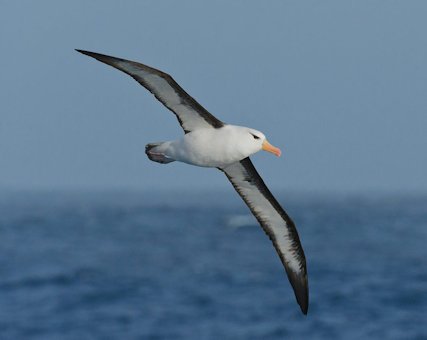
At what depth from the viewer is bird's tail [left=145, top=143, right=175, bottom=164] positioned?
14648mm

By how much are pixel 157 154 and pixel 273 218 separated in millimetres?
3358

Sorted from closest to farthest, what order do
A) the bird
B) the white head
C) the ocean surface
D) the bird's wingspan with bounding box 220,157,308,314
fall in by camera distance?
the bird
the white head
the bird's wingspan with bounding box 220,157,308,314
the ocean surface

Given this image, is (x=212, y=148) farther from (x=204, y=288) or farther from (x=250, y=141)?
(x=204, y=288)

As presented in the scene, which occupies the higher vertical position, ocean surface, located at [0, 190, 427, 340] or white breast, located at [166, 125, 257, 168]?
ocean surface, located at [0, 190, 427, 340]

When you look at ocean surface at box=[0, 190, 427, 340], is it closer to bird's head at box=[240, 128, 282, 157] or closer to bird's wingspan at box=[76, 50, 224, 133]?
bird's head at box=[240, 128, 282, 157]

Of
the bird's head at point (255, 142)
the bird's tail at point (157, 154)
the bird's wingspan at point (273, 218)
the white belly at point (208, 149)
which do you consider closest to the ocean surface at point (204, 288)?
the bird's wingspan at point (273, 218)

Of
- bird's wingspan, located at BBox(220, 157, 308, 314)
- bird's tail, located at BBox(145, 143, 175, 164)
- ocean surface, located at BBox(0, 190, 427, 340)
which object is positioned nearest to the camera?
bird's tail, located at BBox(145, 143, 175, 164)

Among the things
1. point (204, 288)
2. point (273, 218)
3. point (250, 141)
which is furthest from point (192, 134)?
point (204, 288)

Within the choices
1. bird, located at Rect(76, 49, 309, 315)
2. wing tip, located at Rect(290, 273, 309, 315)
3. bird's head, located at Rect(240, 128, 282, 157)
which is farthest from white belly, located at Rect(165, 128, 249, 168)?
wing tip, located at Rect(290, 273, 309, 315)

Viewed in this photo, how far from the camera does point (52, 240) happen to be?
3679 inches

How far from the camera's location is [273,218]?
56.1 feet

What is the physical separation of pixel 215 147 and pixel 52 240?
267 ft

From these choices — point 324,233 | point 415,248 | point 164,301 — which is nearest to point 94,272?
point 164,301

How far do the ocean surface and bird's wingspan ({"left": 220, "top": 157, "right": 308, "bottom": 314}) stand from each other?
23.2m
